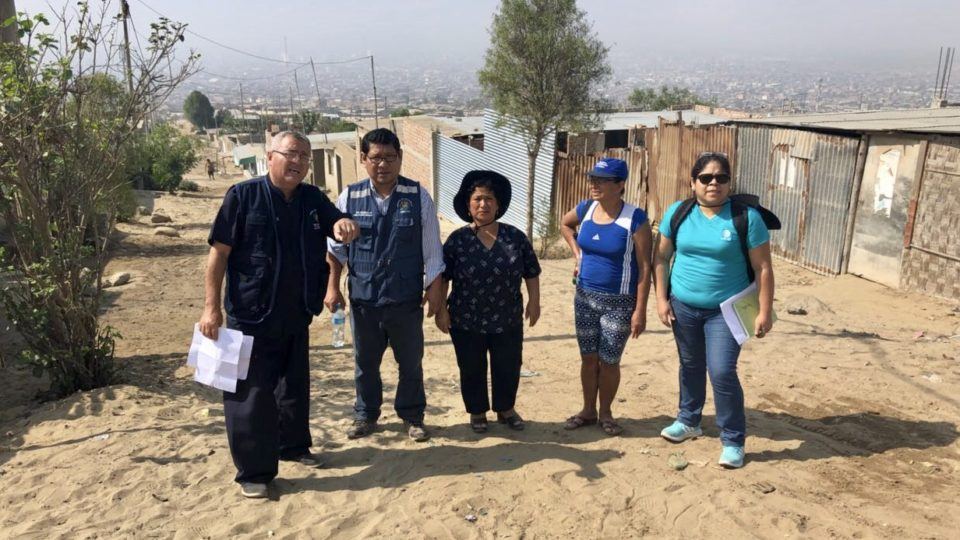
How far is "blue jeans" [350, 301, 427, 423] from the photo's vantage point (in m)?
3.73

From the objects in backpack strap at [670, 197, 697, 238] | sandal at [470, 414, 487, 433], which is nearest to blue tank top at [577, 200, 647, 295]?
backpack strap at [670, 197, 697, 238]

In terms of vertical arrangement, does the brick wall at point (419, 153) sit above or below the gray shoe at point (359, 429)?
above

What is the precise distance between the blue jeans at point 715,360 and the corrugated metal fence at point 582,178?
31.3 ft

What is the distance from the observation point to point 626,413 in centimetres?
455

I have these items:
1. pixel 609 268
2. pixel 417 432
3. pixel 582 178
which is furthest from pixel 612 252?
pixel 582 178

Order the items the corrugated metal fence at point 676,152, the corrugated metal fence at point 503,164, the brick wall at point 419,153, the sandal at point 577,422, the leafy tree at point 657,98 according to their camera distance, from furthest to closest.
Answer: the leafy tree at point 657,98, the brick wall at point 419,153, the corrugated metal fence at point 503,164, the corrugated metal fence at point 676,152, the sandal at point 577,422

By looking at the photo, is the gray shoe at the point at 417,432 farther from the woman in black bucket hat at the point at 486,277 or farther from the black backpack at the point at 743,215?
the black backpack at the point at 743,215

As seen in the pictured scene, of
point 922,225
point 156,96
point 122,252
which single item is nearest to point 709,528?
point 156,96

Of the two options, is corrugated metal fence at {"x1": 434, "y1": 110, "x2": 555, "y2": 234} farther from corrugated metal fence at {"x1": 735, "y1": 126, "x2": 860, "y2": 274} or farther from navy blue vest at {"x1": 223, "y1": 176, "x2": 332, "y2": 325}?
navy blue vest at {"x1": 223, "y1": 176, "x2": 332, "y2": 325}

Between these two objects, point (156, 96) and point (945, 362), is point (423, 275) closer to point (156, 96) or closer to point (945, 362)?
point (156, 96)

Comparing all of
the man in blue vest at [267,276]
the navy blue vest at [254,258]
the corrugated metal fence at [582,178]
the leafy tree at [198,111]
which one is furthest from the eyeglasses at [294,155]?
the leafy tree at [198,111]

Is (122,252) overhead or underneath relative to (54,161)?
underneath

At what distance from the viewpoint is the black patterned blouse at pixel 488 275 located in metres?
3.78

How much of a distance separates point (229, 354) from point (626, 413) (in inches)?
103
